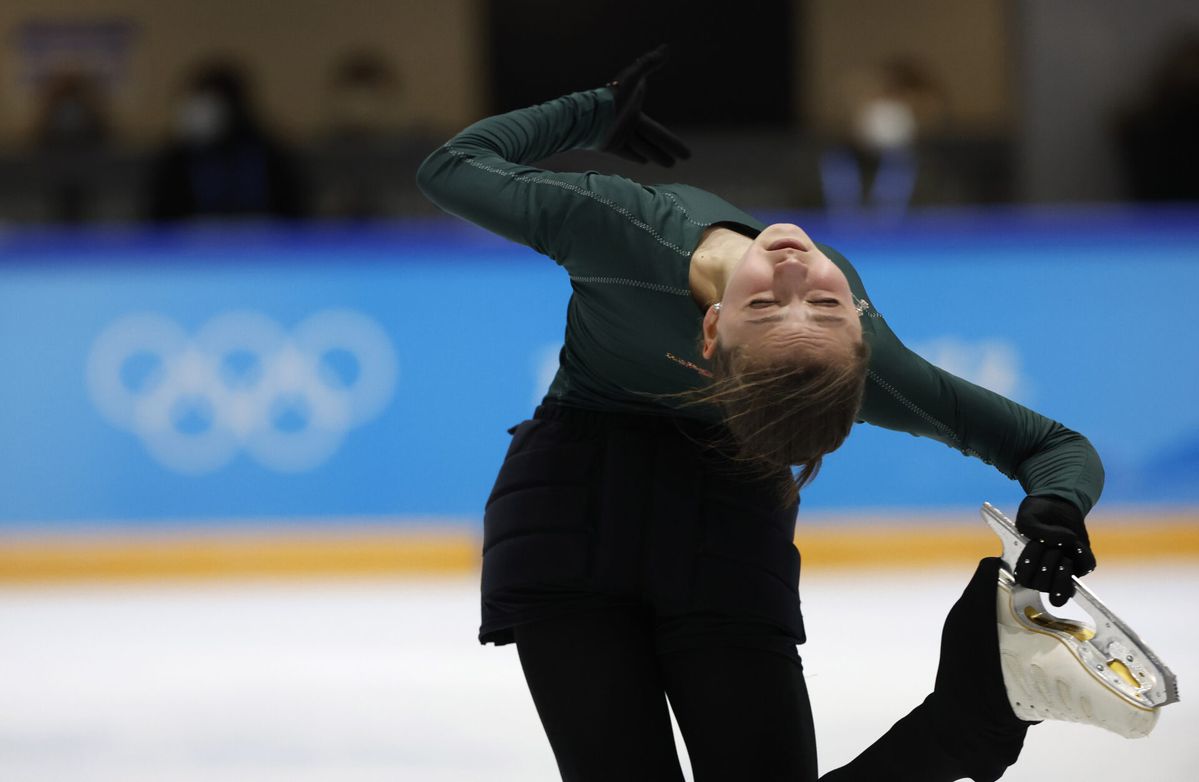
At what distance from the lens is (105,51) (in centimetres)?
901

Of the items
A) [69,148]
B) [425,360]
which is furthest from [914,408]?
[69,148]

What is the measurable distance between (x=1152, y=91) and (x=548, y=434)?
22.0 feet

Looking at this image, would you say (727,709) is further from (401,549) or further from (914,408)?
(401,549)

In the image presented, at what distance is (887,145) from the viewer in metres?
7.35

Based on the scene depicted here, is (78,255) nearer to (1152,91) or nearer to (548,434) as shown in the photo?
(548,434)

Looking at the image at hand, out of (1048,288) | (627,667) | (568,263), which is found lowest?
(627,667)

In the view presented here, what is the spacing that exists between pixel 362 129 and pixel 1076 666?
5931 millimetres

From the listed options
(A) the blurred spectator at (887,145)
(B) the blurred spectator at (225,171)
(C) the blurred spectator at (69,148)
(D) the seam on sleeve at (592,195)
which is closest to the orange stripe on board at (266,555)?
(B) the blurred spectator at (225,171)

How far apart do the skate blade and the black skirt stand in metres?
0.36

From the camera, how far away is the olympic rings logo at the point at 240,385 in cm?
543

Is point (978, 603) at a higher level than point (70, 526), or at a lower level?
lower

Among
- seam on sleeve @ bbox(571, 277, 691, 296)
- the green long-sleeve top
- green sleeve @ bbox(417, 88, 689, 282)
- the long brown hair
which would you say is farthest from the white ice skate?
green sleeve @ bbox(417, 88, 689, 282)

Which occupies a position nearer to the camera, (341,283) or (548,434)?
(548,434)

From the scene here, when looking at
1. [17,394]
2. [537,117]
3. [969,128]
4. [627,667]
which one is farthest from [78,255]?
[969,128]
